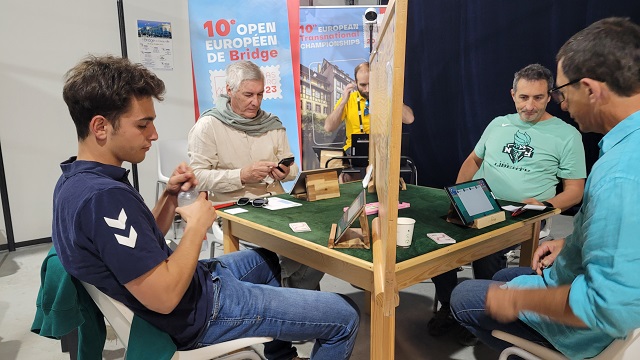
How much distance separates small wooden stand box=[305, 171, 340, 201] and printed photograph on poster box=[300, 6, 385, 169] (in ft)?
7.04

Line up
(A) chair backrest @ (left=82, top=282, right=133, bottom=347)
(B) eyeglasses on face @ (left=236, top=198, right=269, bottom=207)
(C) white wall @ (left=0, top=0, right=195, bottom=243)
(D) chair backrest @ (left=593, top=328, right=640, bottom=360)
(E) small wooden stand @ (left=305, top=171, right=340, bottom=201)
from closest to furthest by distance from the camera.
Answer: (D) chair backrest @ (left=593, top=328, right=640, bottom=360), (A) chair backrest @ (left=82, top=282, right=133, bottom=347), (B) eyeglasses on face @ (left=236, top=198, right=269, bottom=207), (E) small wooden stand @ (left=305, top=171, right=340, bottom=201), (C) white wall @ (left=0, top=0, right=195, bottom=243)

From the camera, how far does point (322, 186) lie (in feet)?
7.14

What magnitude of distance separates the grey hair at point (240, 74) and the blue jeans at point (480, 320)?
5.26ft

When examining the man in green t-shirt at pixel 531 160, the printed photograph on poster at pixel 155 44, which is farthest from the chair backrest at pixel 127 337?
the printed photograph on poster at pixel 155 44

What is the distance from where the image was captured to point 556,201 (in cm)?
222

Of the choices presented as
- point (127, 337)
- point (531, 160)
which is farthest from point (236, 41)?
point (127, 337)

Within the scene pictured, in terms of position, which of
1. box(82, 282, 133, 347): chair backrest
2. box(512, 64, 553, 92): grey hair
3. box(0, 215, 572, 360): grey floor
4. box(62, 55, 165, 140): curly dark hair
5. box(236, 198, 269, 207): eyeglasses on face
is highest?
box(512, 64, 553, 92): grey hair

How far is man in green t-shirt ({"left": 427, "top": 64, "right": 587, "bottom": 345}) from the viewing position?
2.26 meters

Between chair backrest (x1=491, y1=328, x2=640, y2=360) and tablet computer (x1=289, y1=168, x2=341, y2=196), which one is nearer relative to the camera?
chair backrest (x1=491, y1=328, x2=640, y2=360)

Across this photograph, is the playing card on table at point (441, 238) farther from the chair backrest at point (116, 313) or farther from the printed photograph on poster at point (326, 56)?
the printed photograph on poster at point (326, 56)

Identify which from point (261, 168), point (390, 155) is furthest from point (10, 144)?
point (390, 155)

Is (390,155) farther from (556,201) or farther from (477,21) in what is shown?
(477,21)

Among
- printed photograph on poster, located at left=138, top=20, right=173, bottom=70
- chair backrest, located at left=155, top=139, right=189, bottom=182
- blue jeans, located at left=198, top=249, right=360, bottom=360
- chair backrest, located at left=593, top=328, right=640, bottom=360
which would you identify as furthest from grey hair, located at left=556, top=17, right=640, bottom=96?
printed photograph on poster, located at left=138, top=20, right=173, bottom=70

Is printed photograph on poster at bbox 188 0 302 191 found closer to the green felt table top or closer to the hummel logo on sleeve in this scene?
the green felt table top
